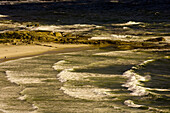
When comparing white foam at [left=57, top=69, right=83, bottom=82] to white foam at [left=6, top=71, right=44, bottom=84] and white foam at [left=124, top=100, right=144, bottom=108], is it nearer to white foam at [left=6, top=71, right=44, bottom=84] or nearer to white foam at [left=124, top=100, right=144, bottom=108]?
white foam at [left=6, top=71, right=44, bottom=84]

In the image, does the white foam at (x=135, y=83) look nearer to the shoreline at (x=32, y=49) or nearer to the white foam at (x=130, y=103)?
the white foam at (x=130, y=103)

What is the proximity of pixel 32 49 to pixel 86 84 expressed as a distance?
251 inches

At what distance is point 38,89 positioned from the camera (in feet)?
29.0

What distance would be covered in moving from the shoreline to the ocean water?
2.82 feet

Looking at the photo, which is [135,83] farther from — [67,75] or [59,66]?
[59,66]

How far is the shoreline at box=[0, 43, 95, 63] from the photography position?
13.9m

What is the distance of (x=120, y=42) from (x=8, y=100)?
32.6ft

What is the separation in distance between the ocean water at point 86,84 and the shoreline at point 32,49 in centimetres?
86

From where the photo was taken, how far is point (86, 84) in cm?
930

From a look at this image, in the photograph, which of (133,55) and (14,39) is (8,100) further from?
(14,39)

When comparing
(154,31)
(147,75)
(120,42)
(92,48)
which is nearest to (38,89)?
(147,75)

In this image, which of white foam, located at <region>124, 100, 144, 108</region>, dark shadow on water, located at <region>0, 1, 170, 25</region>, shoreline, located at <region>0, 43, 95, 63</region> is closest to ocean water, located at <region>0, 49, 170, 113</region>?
white foam, located at <region>124, 100, 144, 108</region>

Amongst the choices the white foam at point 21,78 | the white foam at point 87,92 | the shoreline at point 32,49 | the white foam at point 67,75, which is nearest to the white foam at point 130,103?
the white foam at point 87,92

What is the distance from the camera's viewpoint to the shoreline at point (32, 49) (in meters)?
13.9
